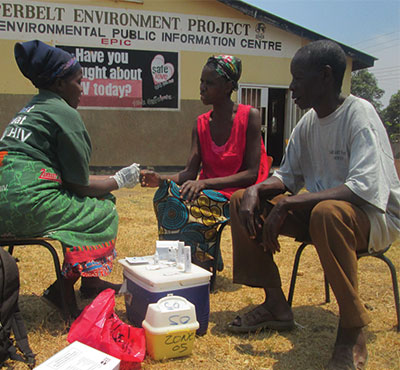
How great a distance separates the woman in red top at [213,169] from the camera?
2.86 metres

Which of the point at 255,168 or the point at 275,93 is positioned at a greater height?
the point at 275,93

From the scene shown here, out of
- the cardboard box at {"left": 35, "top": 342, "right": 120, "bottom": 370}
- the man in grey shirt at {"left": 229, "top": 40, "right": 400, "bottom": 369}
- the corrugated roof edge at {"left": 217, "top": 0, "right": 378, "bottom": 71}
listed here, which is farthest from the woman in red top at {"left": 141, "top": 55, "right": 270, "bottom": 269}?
the corrugated roof edge at {"left": 217, "top": 0, "right": 378, "bottom": 71}

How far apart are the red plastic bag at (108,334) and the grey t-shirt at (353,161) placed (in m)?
1.24

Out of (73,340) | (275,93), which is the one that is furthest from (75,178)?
(275,93)

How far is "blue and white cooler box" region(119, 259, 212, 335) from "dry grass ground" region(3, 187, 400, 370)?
0.19 meters

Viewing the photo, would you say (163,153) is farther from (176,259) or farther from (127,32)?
(176,259)

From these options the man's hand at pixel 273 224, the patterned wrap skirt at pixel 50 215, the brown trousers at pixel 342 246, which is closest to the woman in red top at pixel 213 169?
the patterned wrap skirt at pixel 50 215

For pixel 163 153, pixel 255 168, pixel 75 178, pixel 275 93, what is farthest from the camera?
pixel 275 93

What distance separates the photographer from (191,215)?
2855 millimetres

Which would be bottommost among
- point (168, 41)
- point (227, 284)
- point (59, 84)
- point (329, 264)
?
point (227, 284)

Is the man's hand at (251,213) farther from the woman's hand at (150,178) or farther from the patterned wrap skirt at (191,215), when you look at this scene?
the woman's hand at (150,178)

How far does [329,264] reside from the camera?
1925 millimetres

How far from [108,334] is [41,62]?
5.11 ft

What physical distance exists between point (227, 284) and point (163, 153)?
6.89 m
